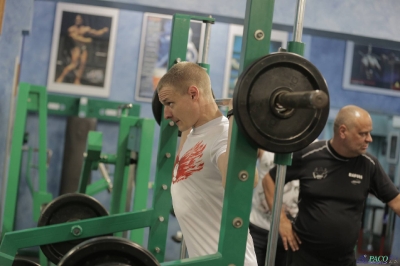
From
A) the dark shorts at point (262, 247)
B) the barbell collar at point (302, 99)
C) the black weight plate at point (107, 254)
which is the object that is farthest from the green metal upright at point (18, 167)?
the barbell collar at point (302, 99)

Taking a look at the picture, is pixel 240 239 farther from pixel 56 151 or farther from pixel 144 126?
pixel 56 151

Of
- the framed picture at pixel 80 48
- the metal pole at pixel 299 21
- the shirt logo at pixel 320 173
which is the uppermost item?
the framed picture at pixel 80 48

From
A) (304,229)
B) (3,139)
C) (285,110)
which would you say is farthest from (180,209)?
(3,139)

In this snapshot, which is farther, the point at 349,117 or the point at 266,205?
the point at 266,205

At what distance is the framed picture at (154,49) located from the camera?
6980 millimetres

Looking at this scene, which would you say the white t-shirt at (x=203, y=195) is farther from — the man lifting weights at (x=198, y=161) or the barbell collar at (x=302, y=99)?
the barbell collar at (x=302, y=99)

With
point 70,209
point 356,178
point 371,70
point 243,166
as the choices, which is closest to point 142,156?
point 70,209

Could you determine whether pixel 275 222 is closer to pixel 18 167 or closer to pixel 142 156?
pixel 142 156

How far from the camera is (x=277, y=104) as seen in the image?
1.59 meters

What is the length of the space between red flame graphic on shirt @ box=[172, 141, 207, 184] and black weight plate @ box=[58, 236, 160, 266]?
25.1 inches

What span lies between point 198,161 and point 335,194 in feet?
5.02

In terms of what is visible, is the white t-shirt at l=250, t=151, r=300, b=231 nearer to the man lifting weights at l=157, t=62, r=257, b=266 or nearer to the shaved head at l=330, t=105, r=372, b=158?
the shaved head at l=330, t=105, r=372, b=158

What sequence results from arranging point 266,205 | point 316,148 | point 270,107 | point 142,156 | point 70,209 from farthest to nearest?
1. point 266,205
2. point 142,156
3. point 316,148
4. point 70,209
5. point 270,107

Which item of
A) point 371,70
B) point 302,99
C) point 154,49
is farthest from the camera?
point 371,70
